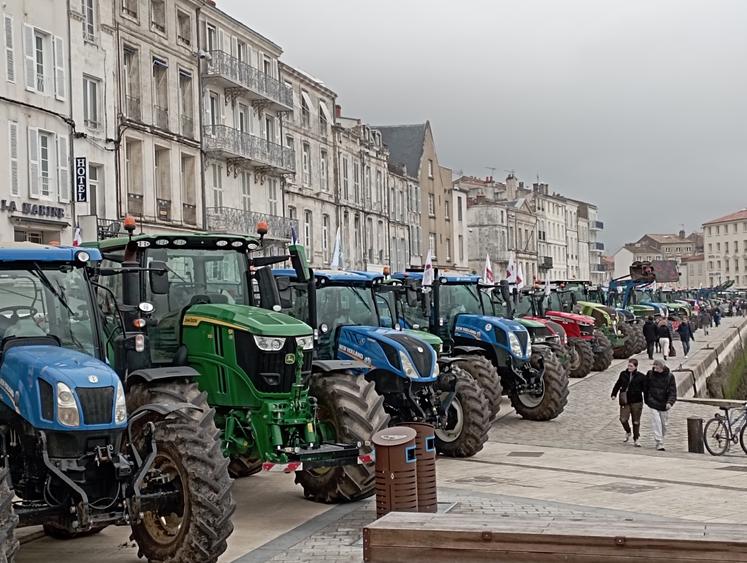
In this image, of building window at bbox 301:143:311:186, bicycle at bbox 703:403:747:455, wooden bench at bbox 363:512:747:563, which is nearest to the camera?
wooden bench at bbox 363:512:747:563

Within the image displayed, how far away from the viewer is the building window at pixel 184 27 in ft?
118

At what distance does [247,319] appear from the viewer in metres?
11.1

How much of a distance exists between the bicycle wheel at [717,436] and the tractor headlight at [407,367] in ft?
23.1

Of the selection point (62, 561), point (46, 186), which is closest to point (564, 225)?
point (46, 186)

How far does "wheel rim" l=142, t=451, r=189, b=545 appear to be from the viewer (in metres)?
8.97

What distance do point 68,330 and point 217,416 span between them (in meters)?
2.56

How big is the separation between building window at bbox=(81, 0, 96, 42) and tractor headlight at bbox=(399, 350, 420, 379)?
755 inches

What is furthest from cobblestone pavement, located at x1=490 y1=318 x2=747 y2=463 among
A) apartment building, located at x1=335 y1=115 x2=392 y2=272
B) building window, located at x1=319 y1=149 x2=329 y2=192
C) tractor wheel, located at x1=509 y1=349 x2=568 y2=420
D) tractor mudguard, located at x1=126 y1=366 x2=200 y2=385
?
apartment building, located at x1=335 y1=115 x2=392 y2=272

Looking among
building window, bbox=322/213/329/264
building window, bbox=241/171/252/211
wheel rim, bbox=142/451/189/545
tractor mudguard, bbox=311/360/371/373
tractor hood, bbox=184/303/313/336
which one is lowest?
wheel rim, bbox=142/451/189/545

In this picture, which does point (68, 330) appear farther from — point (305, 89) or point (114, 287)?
point (305, 89)

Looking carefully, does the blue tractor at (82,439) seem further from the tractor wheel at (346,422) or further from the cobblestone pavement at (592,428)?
the cobblestone pavement at (592,428)

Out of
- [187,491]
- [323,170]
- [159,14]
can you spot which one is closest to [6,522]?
[187,491]

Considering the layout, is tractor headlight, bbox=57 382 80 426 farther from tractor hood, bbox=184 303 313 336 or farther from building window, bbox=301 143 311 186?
building window, bbox=301 143 311 186

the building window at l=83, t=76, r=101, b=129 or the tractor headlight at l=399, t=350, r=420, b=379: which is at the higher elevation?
the building window at l=83, t=76, r=101, b=129
